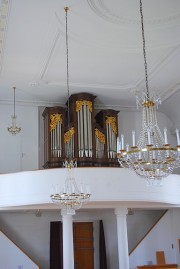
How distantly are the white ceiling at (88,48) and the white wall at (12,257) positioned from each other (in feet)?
16.6

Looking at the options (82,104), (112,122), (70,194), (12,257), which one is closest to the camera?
(70,194)

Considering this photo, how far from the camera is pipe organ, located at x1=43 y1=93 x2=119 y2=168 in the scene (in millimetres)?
14227

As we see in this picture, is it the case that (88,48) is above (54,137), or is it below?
above

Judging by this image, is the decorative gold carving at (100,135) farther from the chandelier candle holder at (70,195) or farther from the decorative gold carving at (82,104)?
the chandelier candle holder at (70,195)

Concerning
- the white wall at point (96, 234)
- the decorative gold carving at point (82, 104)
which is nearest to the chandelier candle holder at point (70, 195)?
the decorative gold carving at point (82, 104)

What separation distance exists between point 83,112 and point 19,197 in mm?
4051

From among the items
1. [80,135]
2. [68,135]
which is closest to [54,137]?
[68,135]

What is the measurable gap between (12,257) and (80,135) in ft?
15.4

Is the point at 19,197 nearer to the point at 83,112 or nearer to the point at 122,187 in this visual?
the point at 122,187

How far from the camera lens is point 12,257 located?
1432 centimetres

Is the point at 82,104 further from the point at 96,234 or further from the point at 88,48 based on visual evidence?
the point at 96,234

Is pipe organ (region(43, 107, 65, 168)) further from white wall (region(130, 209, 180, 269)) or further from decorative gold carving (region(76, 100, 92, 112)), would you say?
white wall (region(130, 209, 180, 269))

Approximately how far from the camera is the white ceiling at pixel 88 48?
970 centimetres

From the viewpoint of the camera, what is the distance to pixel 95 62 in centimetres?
1261
